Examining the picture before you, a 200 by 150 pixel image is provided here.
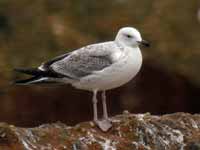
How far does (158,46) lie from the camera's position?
15.5 metres

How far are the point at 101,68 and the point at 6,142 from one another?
1.64 m

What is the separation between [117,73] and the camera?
8391 mm

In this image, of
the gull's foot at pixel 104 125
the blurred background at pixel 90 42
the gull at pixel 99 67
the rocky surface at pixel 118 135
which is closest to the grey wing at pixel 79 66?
the gull at pixel 99 67

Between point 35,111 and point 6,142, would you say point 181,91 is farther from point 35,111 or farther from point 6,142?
point 6,142

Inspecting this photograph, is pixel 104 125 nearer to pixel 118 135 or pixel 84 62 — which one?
pixel 118 135

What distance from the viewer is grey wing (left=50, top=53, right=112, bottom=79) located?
862 cm

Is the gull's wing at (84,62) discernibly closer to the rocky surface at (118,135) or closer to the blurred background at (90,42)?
the rocky surface at (118,135)

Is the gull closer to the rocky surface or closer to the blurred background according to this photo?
the rocky surface

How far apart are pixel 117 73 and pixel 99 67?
236 mm

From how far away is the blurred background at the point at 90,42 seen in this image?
13.7 m

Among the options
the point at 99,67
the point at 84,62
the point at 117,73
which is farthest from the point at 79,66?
the point at 117,73

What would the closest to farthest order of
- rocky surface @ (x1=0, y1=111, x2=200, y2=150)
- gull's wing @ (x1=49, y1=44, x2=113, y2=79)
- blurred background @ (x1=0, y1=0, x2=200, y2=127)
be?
rocky surface @ (x1=0, y1=111, x2=200, y2=150), gull's wing @ (x1=49, y1=44, x2=113, y2=79), blurred background @ (x1=0, y1=0, x2=200, y2=127)

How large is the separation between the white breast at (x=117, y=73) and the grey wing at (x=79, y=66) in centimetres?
10

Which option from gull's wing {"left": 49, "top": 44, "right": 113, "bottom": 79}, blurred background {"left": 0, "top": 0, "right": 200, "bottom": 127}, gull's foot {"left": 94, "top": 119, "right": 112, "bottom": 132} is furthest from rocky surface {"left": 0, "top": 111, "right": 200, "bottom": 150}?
blurred background {"left": 0, "top": 0, "right": 200, "bottom": 127}
